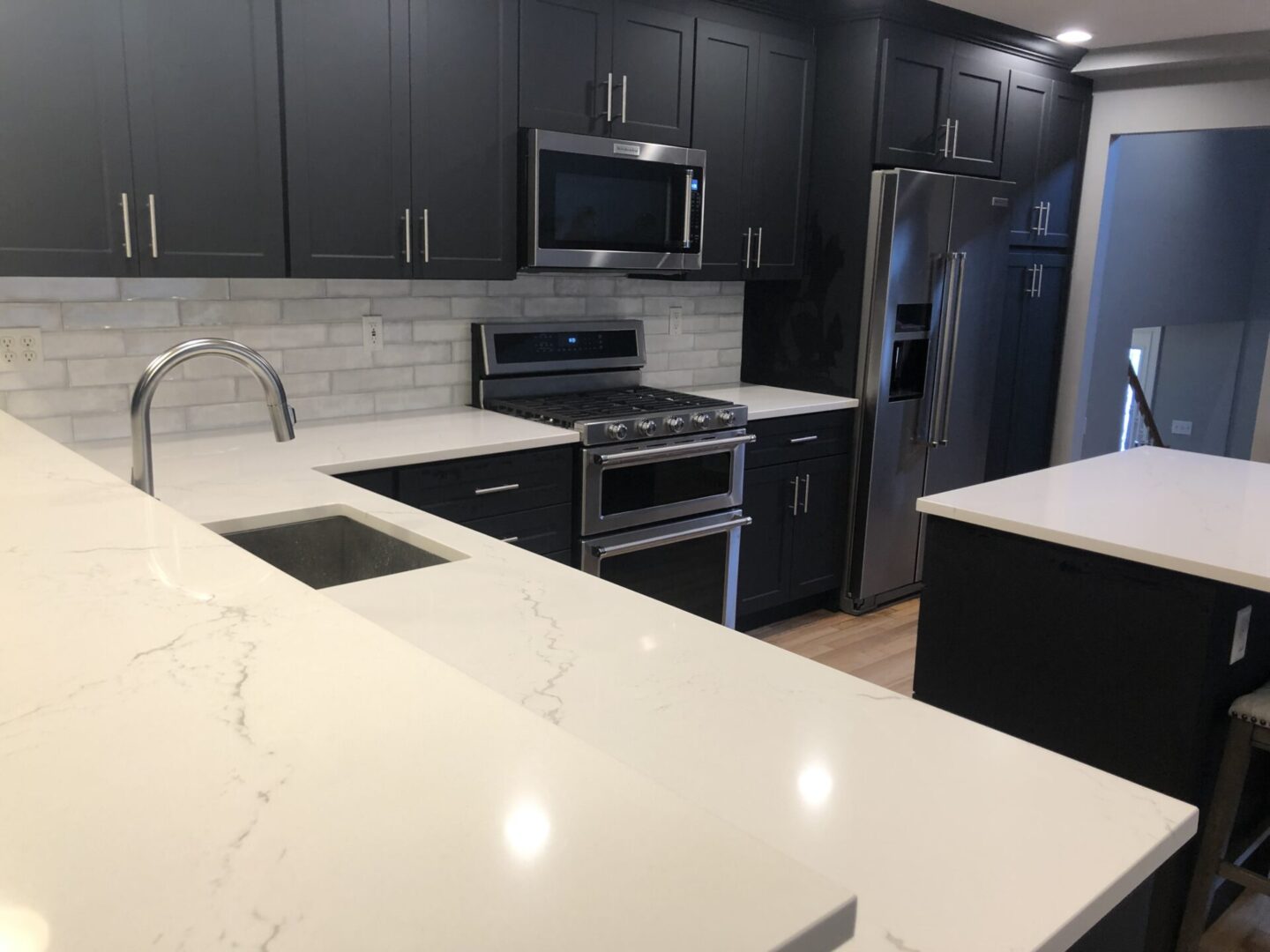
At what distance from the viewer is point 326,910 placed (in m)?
0.52

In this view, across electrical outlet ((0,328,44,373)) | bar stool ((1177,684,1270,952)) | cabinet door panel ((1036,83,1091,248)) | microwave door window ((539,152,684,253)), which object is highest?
cabinet door panel ((1036,83,1091,248))

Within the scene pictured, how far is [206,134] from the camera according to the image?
259cm

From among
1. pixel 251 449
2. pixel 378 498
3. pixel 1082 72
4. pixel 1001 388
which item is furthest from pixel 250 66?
pixel 1082 72

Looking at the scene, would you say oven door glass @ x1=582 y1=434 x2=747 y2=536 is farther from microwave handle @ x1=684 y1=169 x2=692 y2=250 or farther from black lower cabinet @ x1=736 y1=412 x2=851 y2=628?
microwave handle @ x1=684 y1=169 x2=692 y2=250

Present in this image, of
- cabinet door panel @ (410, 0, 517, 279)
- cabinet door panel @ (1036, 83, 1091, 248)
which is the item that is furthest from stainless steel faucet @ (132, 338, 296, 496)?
cabinet door panel @ (1036, 83, 1091, 248)

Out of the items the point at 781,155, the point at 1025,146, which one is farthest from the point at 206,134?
the point at 1025,146

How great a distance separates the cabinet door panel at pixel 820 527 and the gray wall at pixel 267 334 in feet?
2.65

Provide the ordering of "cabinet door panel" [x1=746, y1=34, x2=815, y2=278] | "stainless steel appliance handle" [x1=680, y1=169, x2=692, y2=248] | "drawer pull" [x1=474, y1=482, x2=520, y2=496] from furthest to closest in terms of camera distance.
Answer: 1. "cabinet door panel" [x1=746, y1=34, x2=815, y2=278]
2. "stainless steel appliance handle" [x1=680, y1=169, x2=692, y2=248]
3. "drawer pull" [x1=474, y1=482, x2=520, y2=496]

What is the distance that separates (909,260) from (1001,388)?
45.5 inches

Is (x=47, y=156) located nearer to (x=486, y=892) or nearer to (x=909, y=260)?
(x=486, y=892)

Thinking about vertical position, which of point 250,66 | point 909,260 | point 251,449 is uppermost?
point 250,66

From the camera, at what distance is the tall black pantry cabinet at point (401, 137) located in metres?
2.76

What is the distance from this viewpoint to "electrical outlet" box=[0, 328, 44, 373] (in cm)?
260

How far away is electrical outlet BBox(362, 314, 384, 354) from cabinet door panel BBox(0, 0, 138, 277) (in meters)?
0.89
